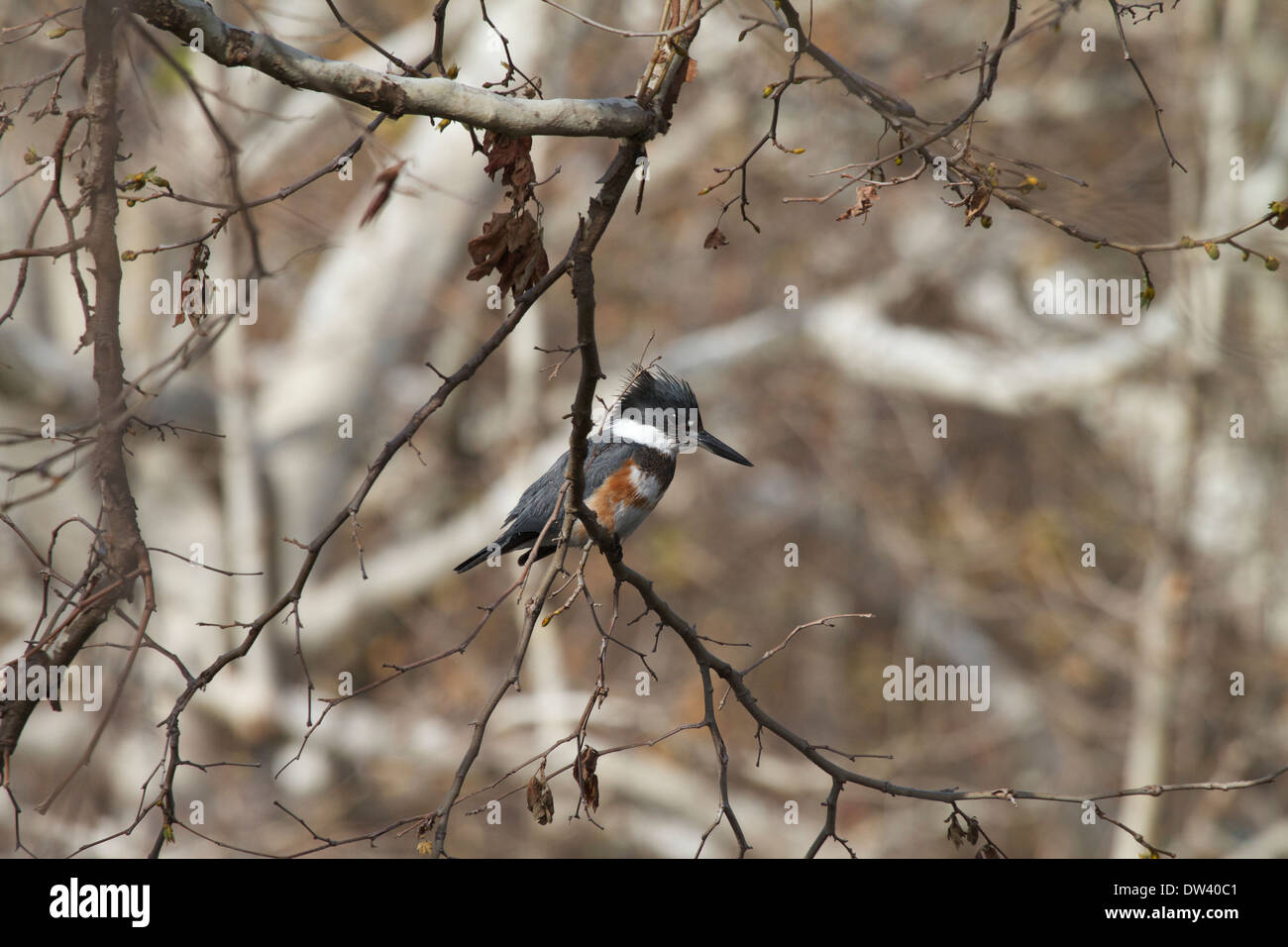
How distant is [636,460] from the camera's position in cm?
385

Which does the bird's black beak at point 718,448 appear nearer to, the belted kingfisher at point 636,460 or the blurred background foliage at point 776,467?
the belted kingfisher at point 636,460

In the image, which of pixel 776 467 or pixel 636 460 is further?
pixel 776 467

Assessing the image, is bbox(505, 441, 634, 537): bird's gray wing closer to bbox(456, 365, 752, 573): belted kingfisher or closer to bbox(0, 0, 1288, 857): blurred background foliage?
bbox(456, 365, 752, 573): belted kingfisher

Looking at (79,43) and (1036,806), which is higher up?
(79,43)

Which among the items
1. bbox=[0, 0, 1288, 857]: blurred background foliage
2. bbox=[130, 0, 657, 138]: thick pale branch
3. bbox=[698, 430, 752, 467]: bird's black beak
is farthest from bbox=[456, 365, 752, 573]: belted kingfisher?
bbox=[0, 0, 1288, 857]: blurred background foliage

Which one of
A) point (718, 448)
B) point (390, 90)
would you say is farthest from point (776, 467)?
point (390, 90)

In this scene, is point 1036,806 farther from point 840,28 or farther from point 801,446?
point 840,28

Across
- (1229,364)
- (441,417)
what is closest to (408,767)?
(441,417)

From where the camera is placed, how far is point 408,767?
10250 mm

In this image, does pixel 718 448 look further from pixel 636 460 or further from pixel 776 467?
pixel 776 467

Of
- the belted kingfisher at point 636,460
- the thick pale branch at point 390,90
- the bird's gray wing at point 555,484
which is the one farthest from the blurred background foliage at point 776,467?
the thick pale branch at point 390,90

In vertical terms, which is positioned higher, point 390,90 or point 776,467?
point 776,467

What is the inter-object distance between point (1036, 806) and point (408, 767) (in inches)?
225
